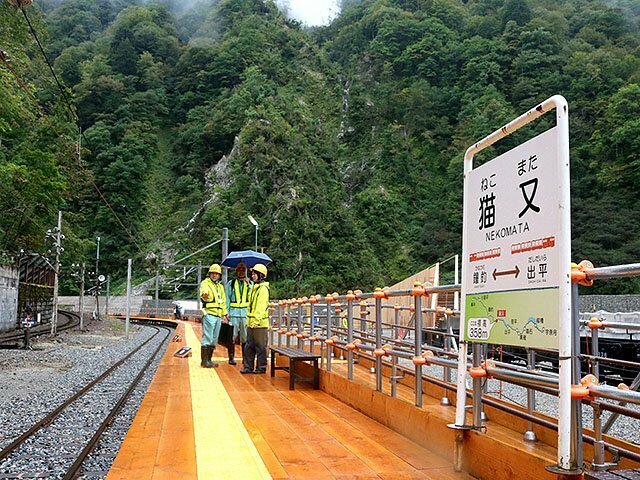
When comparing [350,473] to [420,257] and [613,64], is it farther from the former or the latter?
[613,64]

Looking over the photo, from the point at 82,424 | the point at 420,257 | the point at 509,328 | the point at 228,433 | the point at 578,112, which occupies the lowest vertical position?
the point at 82,424

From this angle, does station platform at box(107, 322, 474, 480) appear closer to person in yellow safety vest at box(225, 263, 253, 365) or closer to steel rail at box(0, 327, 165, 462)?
steel rail at box(0, 327, 165, 462)

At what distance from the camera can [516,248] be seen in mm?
2869

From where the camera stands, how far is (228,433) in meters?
4.42

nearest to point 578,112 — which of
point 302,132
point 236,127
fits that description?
point 302,132

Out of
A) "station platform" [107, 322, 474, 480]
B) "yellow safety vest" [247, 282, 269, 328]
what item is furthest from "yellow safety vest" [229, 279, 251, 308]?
"station platform" [107, 322, 474, 480]

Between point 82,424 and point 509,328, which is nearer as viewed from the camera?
point 509,328

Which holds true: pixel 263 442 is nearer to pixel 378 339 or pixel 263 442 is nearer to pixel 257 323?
pixel 378 339

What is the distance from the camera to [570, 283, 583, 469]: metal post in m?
Answer: 2.45

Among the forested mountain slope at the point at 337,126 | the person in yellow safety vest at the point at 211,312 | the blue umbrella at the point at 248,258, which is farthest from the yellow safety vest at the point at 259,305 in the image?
the forested mountain slope at the point at 337,126

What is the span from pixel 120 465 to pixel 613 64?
68252mm

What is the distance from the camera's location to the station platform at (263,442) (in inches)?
134

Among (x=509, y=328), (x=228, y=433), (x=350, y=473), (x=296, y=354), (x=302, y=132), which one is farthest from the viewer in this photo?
(x=302, y=132)

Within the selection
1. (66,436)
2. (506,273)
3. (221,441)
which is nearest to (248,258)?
(66,436)
